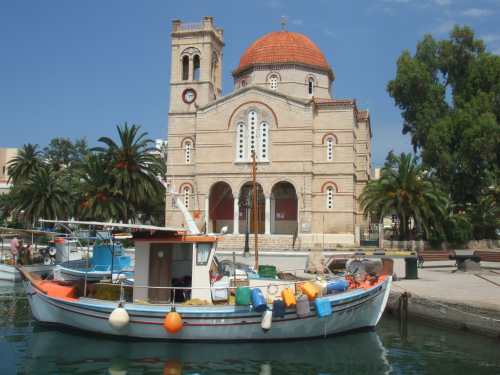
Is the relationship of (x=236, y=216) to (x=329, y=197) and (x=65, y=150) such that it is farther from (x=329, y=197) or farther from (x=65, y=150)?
(x=65, y=150)

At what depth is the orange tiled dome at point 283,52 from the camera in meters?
46.2

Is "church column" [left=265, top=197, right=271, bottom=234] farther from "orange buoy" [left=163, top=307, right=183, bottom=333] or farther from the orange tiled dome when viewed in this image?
"orange buoy" [left=163, top=307, right=183, bottom=333]

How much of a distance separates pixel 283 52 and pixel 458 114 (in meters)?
15.2

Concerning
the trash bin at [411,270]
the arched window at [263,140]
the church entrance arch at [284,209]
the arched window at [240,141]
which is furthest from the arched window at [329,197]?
the trash bin at [411,270]

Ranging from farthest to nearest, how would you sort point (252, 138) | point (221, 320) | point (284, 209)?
point (284, 209) → point (252, 138) → point (221, 320)

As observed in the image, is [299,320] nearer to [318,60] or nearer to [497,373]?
[497,373]

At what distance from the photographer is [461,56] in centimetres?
4403

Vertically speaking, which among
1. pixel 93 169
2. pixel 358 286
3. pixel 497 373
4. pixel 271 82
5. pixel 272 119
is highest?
pixel 271 82

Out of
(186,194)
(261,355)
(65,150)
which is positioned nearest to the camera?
(261,355)

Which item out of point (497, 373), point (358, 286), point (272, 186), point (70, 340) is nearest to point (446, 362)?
point (497, 373)

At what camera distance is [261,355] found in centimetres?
1299

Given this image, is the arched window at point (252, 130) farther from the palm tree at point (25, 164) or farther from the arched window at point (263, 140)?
the palm tree at point (25, 164)

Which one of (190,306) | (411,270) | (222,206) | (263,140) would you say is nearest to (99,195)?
(222,206)

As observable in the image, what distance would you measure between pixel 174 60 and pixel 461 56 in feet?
77.5
